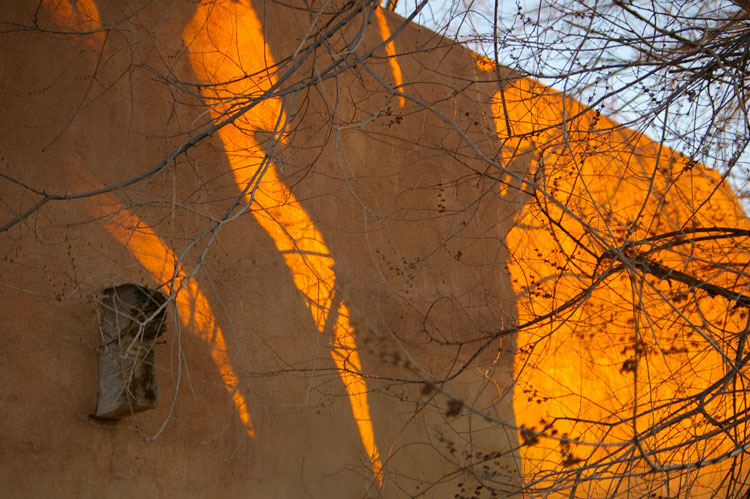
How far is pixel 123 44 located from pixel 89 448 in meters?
1.81

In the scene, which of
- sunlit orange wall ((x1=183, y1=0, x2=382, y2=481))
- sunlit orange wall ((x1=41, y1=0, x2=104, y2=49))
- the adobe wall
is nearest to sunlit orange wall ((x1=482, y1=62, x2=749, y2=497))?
the adobe wall

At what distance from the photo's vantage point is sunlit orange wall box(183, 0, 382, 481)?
144 inches

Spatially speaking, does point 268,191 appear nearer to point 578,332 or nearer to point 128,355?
point 128,355

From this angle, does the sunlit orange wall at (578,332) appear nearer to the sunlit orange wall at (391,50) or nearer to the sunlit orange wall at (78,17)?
the sunlit orange wall at (391,50)

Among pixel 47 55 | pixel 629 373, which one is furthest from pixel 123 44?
pixel 629 373

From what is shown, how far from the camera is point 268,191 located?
3.71 meters

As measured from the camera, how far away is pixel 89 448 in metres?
2.79

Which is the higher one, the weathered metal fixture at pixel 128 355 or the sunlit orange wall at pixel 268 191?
the sunlit orange wall at pixel 268 191

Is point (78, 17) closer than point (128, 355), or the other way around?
point (128, 355)

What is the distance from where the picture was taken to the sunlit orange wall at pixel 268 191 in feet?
12.0

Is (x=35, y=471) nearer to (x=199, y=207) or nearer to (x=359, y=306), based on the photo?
(x=199, y=207)

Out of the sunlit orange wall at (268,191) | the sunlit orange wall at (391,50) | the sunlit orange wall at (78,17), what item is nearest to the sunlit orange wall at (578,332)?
the sunlit orange wall at (391,50)

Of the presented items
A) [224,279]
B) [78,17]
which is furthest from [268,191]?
[78,17]

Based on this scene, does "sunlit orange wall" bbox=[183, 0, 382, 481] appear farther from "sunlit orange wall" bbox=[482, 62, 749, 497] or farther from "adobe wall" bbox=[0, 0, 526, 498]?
"sunlit orange wall" bbox=[482, 62, 749, 497]
